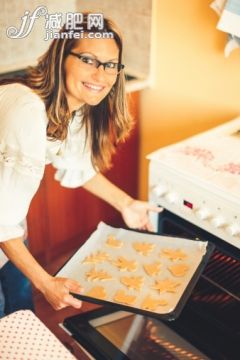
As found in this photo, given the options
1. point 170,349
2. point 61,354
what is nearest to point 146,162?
point 170,349

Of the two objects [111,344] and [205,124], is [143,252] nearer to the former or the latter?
[111,344]

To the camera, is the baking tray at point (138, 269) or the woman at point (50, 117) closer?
the woman at point (50, 117)

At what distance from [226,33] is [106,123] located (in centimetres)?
65

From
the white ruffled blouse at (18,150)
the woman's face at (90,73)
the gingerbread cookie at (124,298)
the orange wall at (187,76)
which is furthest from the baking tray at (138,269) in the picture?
the orange wall at (187,76)

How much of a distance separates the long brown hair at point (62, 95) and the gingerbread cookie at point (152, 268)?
38cm

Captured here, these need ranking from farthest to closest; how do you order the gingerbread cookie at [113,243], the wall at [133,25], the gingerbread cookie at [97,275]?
the wall at [133,25] < the gingerbread cookie at [113,243] < the gingerbread cookie at [97,275]

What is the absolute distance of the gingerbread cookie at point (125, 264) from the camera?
1306 mm

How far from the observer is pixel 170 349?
1.38m

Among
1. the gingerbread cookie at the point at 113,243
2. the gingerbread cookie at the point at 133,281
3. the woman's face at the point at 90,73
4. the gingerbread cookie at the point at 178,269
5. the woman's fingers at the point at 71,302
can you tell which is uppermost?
the woman's face at the point at 90,73

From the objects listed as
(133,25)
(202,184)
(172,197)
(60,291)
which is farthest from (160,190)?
(133,25)

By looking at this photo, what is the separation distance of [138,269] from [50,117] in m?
0.48

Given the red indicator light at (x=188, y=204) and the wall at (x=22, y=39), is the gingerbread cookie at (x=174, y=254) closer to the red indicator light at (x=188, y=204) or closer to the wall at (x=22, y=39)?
the red indicator light at (x=188, y=204)

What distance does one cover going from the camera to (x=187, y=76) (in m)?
1.97

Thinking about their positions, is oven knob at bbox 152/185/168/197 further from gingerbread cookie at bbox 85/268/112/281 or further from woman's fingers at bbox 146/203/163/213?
gingerbread cookie at bbox 85/268/112/281
